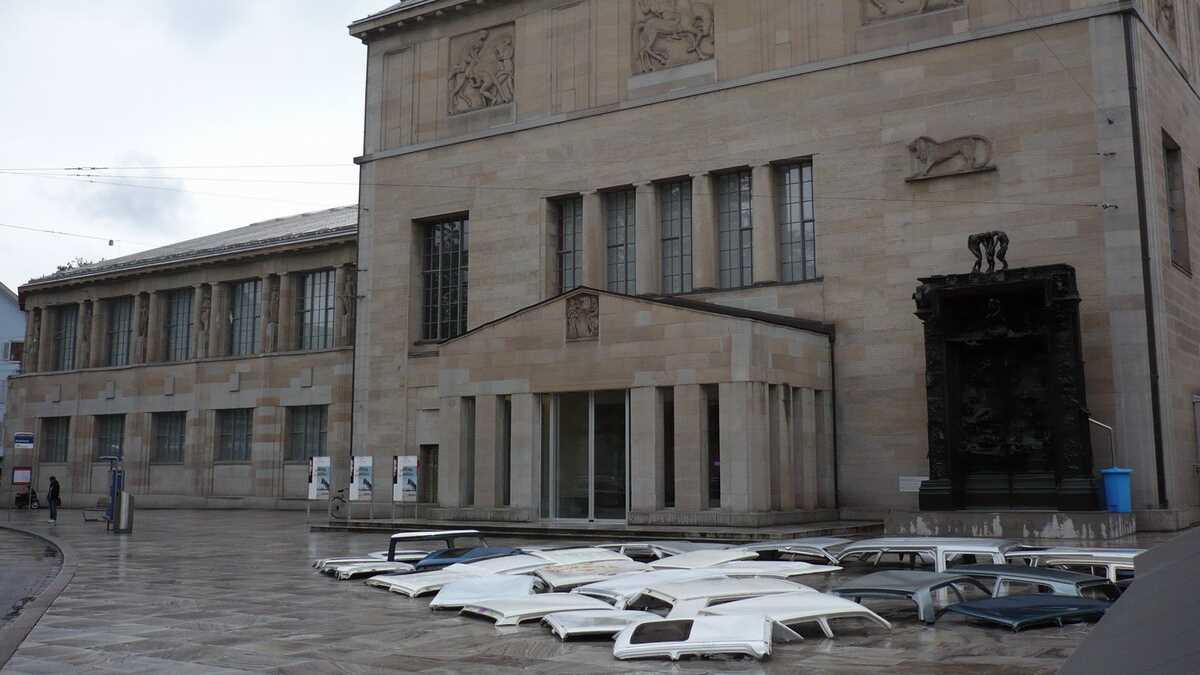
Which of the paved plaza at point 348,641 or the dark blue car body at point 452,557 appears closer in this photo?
the paved plaza at point 348,641

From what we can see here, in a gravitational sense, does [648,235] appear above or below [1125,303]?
above

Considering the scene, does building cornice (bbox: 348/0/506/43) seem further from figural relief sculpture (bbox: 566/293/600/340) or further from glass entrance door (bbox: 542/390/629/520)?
glass entrance door (bbox: 542/390/629/520)

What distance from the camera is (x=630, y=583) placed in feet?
40.8

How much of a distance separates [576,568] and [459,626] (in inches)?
129

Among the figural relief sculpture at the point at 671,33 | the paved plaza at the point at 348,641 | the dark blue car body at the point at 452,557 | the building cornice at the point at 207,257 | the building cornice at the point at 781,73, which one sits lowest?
the paved plaza at the point at 348,641

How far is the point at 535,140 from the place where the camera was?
35.3 m

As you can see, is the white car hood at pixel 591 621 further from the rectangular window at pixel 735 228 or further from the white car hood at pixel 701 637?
the rectangular window at pixel 735 228

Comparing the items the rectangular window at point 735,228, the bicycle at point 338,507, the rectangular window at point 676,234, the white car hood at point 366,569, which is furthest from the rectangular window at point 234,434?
the white car hood at point 366,569

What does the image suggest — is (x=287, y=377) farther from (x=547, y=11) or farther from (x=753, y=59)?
(x=753, y=59)

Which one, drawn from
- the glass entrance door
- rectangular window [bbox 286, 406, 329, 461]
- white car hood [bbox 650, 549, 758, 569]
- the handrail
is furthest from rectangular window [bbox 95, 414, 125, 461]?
white car hood [bbox 650, 549, 758, 569]

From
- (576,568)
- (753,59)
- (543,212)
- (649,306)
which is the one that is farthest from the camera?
(543,212)

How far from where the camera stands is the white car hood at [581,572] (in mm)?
13664

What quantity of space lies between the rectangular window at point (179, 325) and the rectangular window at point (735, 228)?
1199 inches

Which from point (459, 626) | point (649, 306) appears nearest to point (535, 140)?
point (649, 306)
